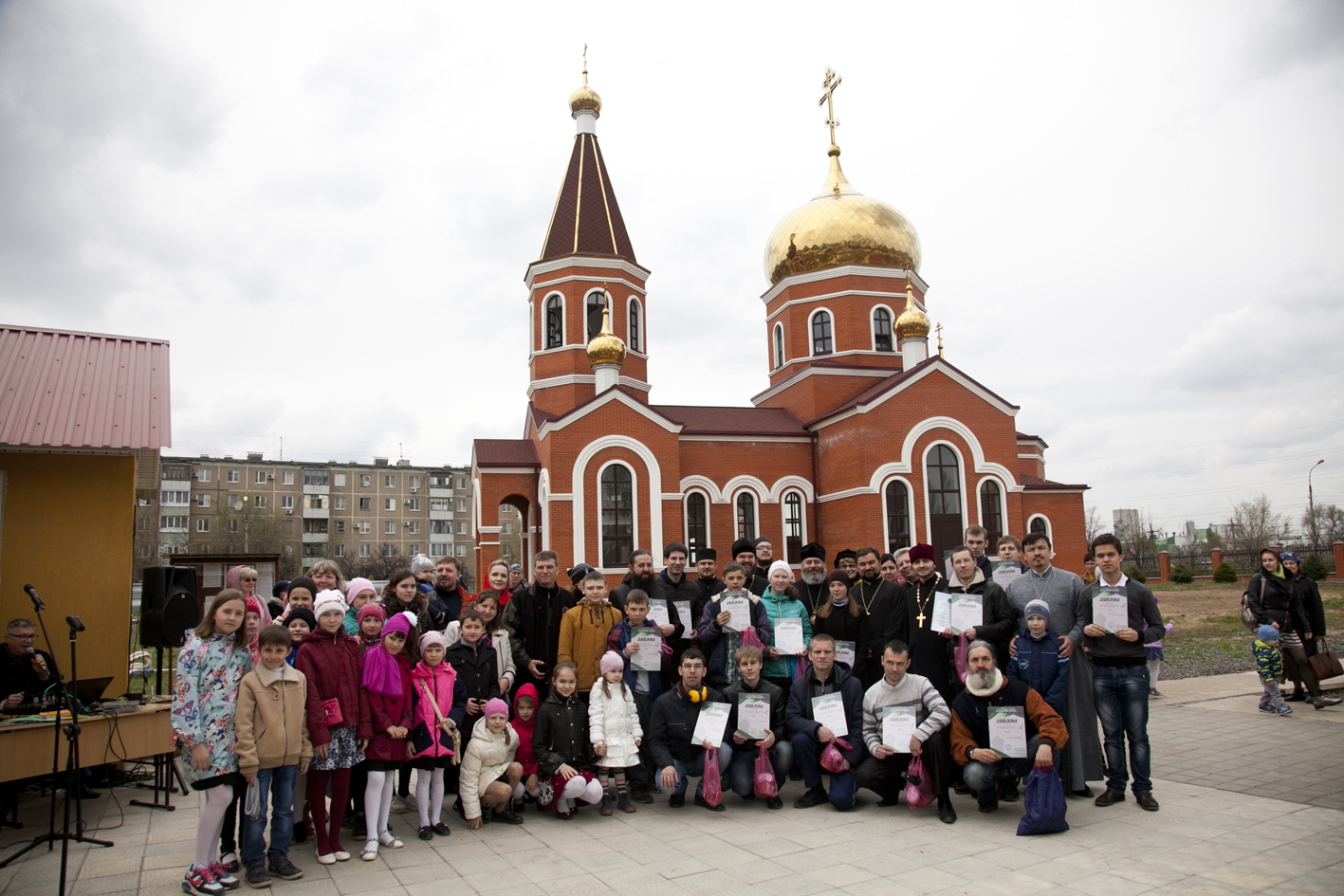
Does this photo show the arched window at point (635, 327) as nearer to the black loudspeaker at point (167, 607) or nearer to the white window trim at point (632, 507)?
the white window trim at point (632, 507)

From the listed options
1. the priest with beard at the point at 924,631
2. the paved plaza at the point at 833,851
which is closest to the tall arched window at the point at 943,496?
the paved plaza at the point at 833,851

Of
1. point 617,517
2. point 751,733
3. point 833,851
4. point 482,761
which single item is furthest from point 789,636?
point 617,517

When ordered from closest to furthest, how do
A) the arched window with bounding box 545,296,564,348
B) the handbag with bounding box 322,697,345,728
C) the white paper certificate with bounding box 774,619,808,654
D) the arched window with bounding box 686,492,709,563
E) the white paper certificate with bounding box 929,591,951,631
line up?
1. the handbag with bounding box 322,697,345,728
2. the white paper certificate with bounding box 929,591,951,631
3. the white paper certificate with bounding box 774,619,808,654
4. the arched window with bounding box 686,492,709,563
5. the arched window with bounding box 545,296,564,348

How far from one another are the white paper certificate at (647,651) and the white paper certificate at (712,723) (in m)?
0.54

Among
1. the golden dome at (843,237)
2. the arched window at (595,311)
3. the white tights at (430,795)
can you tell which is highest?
the golden dome at (843,237)

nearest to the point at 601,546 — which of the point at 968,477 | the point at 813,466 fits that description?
the point at 813,466

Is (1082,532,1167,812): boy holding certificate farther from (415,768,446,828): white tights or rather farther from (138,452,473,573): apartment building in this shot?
(138,452,473,573): apartment building

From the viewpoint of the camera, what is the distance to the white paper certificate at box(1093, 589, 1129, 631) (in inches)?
226

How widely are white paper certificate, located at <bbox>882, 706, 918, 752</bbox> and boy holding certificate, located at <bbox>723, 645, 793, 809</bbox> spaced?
2.43 ft

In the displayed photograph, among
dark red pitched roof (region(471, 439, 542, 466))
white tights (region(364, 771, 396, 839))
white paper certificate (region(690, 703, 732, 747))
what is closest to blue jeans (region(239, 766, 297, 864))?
white tights (region(364, 771, 396, 839))

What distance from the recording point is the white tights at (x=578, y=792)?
18.6 feet

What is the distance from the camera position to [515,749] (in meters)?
5.95

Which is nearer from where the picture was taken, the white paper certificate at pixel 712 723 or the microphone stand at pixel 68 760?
the microphone stand at pixel 68 760

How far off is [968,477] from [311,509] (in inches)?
1666
